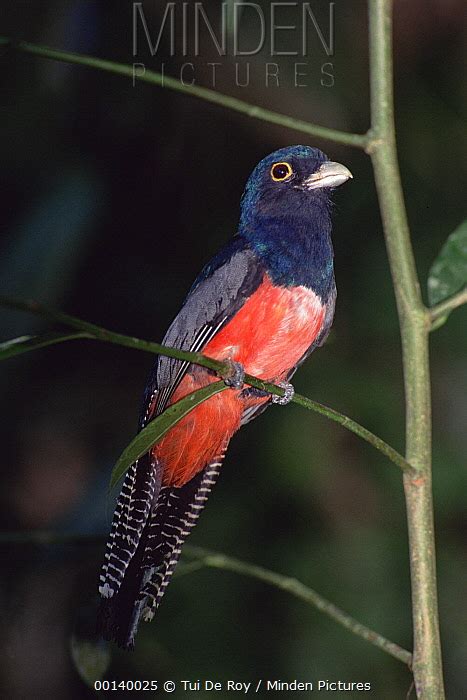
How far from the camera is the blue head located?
153 cm

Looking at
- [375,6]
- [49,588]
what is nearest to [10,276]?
[375,6]

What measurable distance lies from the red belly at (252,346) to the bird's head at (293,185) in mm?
187

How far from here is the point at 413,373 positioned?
1.17 m

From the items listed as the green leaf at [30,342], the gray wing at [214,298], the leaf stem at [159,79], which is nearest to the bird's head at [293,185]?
the gray wing at [214,298]

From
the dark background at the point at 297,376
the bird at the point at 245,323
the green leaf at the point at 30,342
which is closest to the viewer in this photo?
the green leaf at the point at 30,342

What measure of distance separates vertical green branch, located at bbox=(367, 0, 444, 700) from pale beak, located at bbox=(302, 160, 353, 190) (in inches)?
12.7

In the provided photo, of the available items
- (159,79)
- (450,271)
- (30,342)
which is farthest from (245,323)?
(30,342)

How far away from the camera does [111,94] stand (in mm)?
2617

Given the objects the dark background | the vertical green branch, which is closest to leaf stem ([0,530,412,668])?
the vertical green branch

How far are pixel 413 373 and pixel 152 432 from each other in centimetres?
36

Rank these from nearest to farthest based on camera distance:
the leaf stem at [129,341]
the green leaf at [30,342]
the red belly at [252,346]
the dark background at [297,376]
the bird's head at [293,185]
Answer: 1. the leaf stem at [129,341]
2. the green leaf at [30,342]
3. the red belly at [252,346]
4. the bird's head at [293,185]
5. the dark background at [297,376]

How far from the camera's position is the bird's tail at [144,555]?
3.69 feet

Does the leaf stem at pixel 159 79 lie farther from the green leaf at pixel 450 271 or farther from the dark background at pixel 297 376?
the dark background at pixel 297 376

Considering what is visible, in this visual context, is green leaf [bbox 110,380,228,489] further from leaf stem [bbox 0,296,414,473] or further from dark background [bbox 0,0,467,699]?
dark background [bbox 0,0,467,699]
